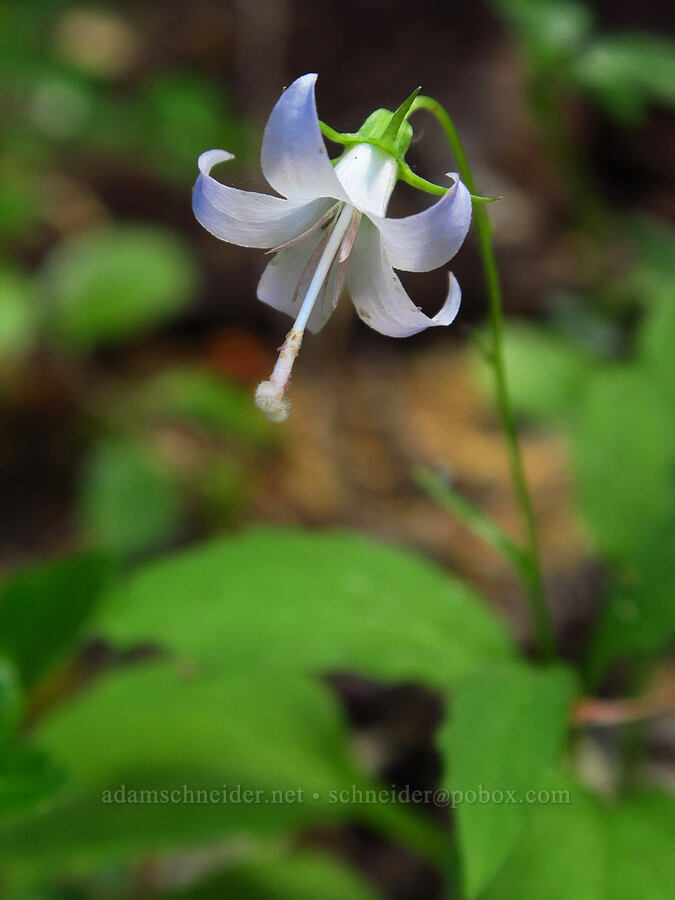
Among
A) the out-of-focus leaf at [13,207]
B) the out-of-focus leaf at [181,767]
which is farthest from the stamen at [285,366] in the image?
the out-of-focus leaf at [13,207]

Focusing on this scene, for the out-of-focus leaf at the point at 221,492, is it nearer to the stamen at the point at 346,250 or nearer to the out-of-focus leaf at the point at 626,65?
the out-of-focus leaf at the point at 626,65

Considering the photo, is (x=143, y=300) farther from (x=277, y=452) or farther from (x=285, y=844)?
(x=285, y=844)

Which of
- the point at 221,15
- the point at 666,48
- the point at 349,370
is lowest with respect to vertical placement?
the point at 349,370

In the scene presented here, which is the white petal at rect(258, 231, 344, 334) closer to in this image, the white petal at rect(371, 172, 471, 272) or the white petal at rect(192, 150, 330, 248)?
the white petal at rect(192, 150, 330, 248)

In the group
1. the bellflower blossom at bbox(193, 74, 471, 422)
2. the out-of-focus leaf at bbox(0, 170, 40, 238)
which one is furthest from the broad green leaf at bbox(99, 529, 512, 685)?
the out-of-focus leaf at bbox(0, 170, 40, 238)

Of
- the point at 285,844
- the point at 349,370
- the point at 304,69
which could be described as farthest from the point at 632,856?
the point at 304,69

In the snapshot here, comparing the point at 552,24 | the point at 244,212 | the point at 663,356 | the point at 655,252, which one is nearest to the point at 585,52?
the point at 552,24
